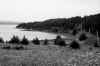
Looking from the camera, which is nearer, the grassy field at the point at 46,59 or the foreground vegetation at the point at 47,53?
the grassy field at the point at 46,59

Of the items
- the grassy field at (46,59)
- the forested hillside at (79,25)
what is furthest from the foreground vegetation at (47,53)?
the forested hillside at (79,25)

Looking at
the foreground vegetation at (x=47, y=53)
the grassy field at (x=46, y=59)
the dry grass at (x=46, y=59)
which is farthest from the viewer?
Answer: the foreground vegetation at (x=47, y=53)

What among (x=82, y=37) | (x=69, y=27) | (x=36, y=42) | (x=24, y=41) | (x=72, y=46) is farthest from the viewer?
(x=69, y=27)

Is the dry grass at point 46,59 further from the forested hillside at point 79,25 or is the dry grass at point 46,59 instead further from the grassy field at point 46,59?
the forested hillside at point 79,25

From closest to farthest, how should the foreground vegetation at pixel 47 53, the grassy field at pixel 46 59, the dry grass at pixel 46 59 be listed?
the grassy field at pixel 46 59, the dry grass at pixel 46 59, the foreground vegetation at pixel 47 53

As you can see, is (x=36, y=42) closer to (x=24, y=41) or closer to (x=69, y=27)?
(x=24, y=41)

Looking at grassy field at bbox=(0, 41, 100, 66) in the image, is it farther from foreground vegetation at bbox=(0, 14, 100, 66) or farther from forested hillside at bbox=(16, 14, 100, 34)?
forested hillside at bbox=(16, 14, 100, 34)

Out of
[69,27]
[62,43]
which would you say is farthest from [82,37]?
[69,27]

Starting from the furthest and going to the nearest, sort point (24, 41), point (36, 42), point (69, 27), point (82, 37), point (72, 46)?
point (69, 27)
point (82, 37)
point (36, 42)
point (24, 41)
point (72, 46)

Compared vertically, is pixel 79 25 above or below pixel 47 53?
above

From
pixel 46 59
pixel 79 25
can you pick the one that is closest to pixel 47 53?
pixel 46 59

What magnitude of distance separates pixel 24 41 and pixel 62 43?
942 centimetres

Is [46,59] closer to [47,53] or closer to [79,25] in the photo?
[47,53]

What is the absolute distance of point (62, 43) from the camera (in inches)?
1294
